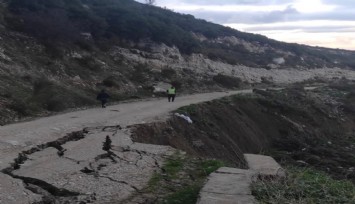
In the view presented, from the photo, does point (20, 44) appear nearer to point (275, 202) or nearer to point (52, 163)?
point (52, 163)

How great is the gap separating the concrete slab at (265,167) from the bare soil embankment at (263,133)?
124 centimetres

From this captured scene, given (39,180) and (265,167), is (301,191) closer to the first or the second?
(265,167)

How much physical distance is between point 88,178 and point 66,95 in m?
15.5

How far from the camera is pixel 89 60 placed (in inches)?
1297

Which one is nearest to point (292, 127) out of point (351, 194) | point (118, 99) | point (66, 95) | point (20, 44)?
point (118, 99)

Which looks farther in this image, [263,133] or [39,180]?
[263,133]

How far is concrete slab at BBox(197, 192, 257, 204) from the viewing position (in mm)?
6738

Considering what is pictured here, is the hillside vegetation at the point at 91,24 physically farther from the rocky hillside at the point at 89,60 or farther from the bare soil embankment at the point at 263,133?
the bare soil embankment at the point at 263,133

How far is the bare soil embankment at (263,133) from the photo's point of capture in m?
16.5

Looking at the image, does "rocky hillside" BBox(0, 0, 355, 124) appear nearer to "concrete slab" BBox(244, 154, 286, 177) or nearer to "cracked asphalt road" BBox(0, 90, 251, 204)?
"cracked asphalt road" BBox(0, 90, 251, 204)

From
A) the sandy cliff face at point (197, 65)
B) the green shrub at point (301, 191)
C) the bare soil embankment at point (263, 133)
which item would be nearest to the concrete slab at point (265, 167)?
the green shrub at point (301, 191)

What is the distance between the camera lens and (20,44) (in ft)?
99.2

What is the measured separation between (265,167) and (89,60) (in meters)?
24.8

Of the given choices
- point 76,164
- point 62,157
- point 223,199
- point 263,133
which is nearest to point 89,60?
point 263,133
